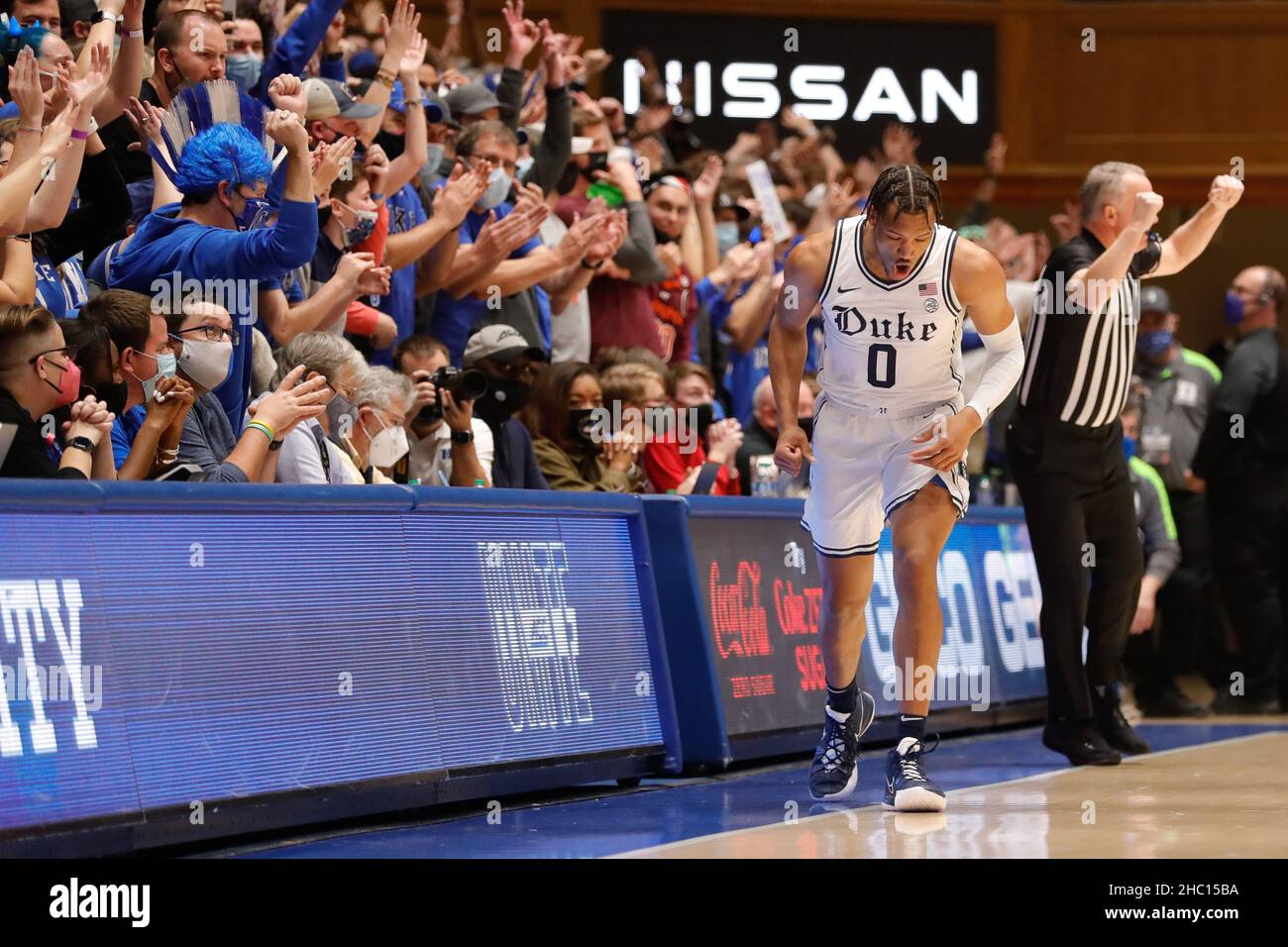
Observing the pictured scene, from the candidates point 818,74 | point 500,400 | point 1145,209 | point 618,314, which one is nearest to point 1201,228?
point 1145,209

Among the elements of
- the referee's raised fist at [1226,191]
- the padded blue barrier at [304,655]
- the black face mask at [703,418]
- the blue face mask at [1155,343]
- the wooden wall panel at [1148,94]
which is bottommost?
the padded blue barrier at [304,655]

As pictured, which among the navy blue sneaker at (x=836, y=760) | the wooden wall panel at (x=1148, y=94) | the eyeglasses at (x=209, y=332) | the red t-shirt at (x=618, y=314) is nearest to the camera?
the eyeglasses at (x=209, y=332)

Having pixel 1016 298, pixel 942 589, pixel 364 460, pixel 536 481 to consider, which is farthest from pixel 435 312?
pixel 1016 298

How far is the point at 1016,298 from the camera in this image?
12586mm

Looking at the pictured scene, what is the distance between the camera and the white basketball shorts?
6797mm

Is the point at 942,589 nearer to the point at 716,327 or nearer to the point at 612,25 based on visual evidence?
the point at 716,327

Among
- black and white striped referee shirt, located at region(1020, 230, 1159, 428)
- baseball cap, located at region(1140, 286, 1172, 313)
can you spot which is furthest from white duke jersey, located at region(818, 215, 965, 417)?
baseball cap, located at region(1140, 286, 1172, 313)

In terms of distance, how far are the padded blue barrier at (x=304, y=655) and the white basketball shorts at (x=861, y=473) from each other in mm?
1057

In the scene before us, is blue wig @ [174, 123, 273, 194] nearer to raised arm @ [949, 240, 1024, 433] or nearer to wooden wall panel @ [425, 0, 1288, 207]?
raised arm @ [949, 240, 1024, 433]

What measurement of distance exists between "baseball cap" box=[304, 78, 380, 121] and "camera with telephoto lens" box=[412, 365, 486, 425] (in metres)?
1.24

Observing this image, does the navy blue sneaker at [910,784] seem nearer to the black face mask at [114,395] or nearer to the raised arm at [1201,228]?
the raised arm at [1201,228]

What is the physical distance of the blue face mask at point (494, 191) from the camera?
381 inches

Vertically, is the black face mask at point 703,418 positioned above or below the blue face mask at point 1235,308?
below

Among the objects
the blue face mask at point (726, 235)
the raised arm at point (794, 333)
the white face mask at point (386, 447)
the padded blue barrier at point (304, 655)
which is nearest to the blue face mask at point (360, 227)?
the white face mask at point (386, 447)
